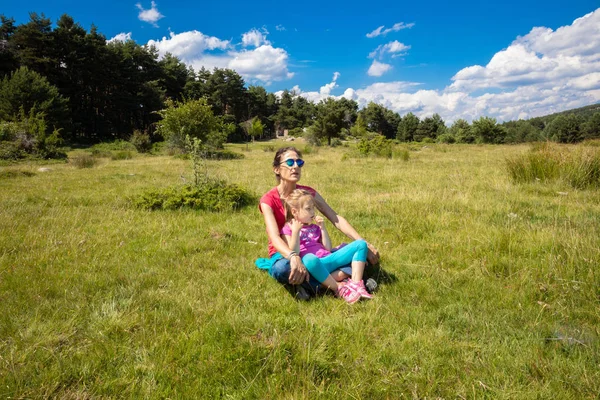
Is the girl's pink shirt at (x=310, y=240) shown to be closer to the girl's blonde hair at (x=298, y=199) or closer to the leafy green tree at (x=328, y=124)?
the girl's blonde hair at (x=298, y=199)

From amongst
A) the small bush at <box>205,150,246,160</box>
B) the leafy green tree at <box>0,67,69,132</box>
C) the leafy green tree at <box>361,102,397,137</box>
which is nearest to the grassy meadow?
the small bush at <box>205,150,246,160</box>

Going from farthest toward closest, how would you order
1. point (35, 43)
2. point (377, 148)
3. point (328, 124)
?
point (328, 124), point (35, 43), point (377, 148)

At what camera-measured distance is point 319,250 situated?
3.65 metres

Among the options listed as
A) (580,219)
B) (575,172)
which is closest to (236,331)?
(580,219)

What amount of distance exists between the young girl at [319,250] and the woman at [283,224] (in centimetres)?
11

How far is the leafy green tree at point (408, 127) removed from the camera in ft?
291

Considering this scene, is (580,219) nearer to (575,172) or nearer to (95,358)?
(575,172)

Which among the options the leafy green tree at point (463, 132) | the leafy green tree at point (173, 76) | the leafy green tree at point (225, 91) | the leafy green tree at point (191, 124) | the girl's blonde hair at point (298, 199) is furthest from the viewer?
the leafy green tree at point (463, 132)

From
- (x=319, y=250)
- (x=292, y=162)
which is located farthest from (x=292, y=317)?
(x=292, y=162)

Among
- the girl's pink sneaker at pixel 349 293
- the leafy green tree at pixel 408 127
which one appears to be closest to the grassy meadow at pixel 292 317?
the girl's pink sneaker at pixel 349 293

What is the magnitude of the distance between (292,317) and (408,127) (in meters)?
94.0

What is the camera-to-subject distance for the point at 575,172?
27.5 feet

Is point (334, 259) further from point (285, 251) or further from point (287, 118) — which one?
point (287, 118)

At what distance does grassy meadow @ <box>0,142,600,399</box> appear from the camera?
2.14m
